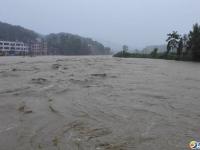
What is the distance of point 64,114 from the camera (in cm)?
882

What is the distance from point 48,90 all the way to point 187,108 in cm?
609

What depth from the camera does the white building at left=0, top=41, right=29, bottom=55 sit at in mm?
95062

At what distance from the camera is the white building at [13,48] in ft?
312

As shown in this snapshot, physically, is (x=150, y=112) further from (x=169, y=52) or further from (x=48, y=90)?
(x=169, y=52)

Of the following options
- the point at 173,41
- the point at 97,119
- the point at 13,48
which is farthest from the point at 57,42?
the point at 97,119

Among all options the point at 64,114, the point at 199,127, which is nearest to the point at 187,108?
the point at 199,127

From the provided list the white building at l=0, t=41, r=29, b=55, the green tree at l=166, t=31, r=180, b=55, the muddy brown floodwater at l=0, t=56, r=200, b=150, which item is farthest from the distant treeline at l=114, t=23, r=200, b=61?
the muddy brown floodwater at l=0, t=56, r=200, b=150

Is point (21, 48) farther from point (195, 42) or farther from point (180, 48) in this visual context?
point (195, 42)

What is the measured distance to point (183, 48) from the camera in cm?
6788

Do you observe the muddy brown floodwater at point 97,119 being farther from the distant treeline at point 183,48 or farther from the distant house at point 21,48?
the distant house at point 21,48

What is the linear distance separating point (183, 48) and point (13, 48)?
58.1 meters

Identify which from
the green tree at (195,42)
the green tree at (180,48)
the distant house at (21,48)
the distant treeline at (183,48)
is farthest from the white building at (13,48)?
the green tree at (195,42)

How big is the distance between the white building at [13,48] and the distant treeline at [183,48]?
3908 cm

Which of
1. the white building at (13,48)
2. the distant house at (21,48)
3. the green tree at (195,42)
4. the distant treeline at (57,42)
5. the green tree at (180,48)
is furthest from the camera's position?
the distant treeline at (57,42)
